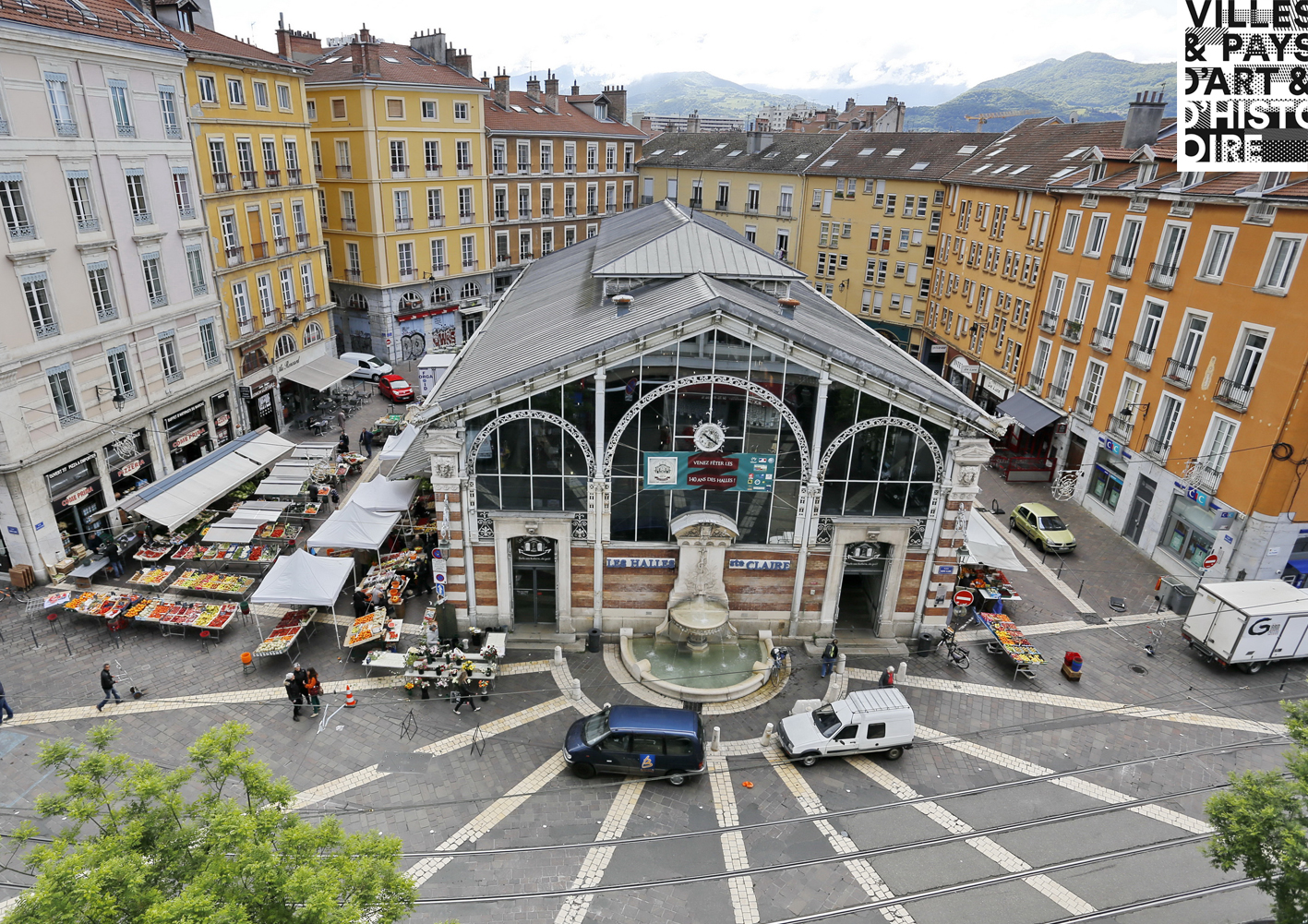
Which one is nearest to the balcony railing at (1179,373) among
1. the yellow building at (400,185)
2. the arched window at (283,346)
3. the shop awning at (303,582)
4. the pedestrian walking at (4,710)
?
the shop awning at (303,582)

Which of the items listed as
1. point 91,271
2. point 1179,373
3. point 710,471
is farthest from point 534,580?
point 1179,373

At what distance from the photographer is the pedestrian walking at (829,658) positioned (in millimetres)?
24391

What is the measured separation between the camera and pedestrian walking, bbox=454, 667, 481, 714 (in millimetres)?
22375

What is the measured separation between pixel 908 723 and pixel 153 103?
125ft

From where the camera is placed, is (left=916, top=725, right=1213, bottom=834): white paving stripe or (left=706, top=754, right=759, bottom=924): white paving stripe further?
(left=916, top=725, right=1213, bottom=834): white paving stripe

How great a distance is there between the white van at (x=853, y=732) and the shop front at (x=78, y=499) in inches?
1063

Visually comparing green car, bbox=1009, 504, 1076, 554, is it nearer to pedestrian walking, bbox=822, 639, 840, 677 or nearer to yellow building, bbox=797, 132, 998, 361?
pedestrian walking, bbox=822, 639, 840, 677

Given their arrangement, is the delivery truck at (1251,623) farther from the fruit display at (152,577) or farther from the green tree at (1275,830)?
the fruit display at (152,577)

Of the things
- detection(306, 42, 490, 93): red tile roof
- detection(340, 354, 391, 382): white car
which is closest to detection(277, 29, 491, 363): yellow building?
detection(306, 42, 490, 93): red tile roof

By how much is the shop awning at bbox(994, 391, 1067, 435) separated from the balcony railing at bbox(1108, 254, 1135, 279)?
24.9 ft

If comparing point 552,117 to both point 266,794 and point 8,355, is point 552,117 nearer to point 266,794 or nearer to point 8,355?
point 8,355

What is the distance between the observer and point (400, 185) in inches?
1988

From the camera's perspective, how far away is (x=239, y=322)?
37.7 metres

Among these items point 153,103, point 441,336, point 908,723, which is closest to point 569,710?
point 908,723
